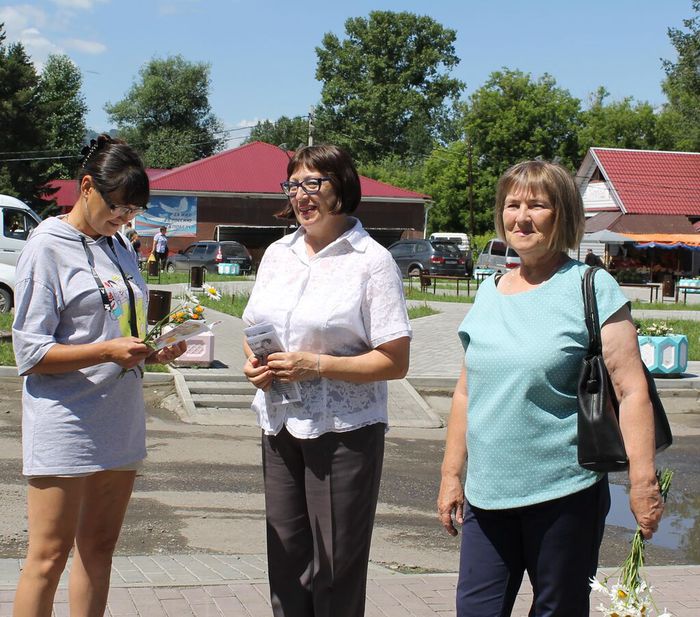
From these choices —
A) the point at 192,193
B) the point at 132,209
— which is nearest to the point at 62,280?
the point at 132,209

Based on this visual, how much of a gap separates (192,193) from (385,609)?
47495 millimetres

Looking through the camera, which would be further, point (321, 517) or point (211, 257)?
point (211, 257)

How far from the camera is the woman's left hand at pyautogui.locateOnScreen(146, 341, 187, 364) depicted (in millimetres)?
3541

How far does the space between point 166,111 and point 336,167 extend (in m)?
85.1

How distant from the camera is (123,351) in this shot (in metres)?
3.25

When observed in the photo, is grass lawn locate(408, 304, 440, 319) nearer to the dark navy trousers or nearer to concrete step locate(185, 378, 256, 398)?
concrete step locate(185, 378, 256, 398)

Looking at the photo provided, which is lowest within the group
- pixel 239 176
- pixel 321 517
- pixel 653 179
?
pixel 321 517

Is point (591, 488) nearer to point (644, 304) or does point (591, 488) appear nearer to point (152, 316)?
point (152, 316)

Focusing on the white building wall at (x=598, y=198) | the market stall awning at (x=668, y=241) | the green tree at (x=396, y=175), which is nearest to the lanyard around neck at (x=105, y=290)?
the market stall awning at (x=668, y=241)

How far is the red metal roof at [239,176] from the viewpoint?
51.2 meters

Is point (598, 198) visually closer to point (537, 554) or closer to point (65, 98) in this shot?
point (65, 98)

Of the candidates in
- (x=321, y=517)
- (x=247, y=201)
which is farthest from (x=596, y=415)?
(x=247, y=201)

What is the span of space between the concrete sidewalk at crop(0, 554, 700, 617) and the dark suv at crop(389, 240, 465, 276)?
33.3 meters

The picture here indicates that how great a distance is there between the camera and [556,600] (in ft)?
9.91
